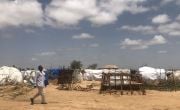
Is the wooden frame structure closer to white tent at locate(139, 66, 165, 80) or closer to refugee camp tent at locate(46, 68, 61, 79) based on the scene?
white tent at locate(139, 66, 165, 80)

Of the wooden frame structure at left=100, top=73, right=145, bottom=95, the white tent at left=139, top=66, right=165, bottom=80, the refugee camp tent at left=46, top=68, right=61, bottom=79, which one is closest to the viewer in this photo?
the wooden frame structure at left=100, top=73, right=145, bottom=95

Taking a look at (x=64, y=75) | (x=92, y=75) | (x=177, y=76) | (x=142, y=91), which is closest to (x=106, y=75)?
(x=142, y=91)

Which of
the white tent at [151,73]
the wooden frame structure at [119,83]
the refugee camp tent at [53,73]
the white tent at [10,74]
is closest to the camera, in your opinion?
the wooden frame structure at [119,83]

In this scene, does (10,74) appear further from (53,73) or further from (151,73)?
(151,73)

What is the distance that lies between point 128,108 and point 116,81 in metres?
11.3

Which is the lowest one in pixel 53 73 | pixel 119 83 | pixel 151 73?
pixel 119 83

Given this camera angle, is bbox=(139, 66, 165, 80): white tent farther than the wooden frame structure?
Yes

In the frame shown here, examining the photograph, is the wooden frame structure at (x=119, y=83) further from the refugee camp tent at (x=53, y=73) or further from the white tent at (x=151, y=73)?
the refugee camp tent at (x=53, y=73)

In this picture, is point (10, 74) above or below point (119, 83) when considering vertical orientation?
above

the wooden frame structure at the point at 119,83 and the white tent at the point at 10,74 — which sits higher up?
the white tent at the point at 10,74

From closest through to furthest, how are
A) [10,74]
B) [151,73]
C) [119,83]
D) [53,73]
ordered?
[119,83]
[10,74]
[151,73]
[53,73]

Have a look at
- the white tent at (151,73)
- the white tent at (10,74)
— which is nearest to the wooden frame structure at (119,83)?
the white tent at (151,73)

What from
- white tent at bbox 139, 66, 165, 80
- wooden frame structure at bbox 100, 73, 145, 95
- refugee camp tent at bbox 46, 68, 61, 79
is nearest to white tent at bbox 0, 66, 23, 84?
refugee camp tent at bbox 46, 68, 61, 79

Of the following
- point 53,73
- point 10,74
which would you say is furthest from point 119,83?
point 53,73
